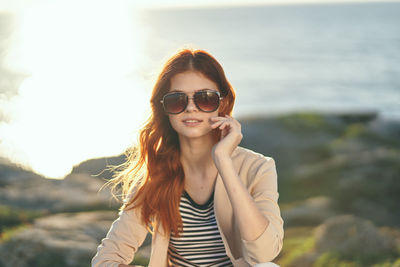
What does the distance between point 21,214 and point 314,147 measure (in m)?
9.11

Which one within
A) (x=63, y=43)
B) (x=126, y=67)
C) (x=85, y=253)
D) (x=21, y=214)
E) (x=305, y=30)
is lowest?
(x=85, y=253)

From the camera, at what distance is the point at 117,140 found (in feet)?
35.4

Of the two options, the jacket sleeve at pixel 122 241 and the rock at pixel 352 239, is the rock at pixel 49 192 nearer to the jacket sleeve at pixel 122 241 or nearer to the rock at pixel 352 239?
the rock at pixel 352 239

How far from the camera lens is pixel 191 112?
2873 millimetres

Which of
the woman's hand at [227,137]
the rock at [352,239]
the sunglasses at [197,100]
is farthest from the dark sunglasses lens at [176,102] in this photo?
the rock at [352,239]

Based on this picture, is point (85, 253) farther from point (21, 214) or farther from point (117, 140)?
point (117, 140)

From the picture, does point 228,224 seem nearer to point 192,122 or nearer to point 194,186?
point 194,186

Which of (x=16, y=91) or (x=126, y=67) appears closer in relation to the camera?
(x=16, y=91)

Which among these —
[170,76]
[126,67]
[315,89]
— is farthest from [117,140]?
[315,89]

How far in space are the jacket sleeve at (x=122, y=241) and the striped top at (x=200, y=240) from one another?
254 mm

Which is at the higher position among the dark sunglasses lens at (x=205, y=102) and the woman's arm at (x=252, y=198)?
the dark sunglasses lens at (x=205, y=102)

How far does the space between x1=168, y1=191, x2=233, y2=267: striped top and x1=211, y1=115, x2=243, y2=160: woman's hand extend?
1.43 feet

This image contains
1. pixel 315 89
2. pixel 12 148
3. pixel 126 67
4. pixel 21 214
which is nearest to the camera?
pixel 21 214

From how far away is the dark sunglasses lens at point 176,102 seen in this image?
2.86 metres
